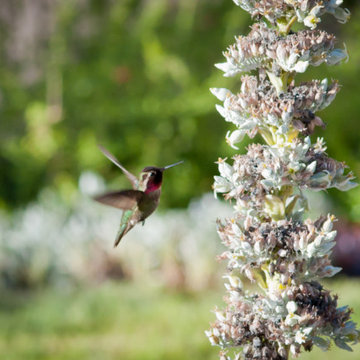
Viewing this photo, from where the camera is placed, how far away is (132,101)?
10.1 metres

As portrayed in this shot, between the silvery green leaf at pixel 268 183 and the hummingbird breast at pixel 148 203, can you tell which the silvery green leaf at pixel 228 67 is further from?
the hummingbird breast at pixel 148 203

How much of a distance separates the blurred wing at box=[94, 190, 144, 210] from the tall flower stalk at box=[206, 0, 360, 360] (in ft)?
1.18

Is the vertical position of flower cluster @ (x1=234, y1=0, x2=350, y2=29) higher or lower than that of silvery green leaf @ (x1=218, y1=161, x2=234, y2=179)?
higher

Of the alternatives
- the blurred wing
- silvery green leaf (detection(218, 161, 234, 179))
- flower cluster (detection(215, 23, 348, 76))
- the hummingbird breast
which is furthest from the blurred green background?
flower cluster (detection(215, 23, 348, 76))

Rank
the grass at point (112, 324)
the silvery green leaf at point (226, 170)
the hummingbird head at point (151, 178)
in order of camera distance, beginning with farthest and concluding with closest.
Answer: the grass at point (112, 324)
the hummingbird head at point (151, 178)
the silvery green leaf at point (226, 170)

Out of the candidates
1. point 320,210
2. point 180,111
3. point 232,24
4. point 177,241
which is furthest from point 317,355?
point 232,24

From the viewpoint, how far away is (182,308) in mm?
6391

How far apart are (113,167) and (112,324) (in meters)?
5.41

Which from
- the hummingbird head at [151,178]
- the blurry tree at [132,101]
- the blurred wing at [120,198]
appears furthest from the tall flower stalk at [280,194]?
the blurry tree at [132,101]

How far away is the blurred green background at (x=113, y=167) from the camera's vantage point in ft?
20.5

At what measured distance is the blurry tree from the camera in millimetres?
10039

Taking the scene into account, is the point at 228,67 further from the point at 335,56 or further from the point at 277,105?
the point at 335,56

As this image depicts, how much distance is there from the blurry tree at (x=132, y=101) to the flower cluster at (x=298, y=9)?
7.60 m

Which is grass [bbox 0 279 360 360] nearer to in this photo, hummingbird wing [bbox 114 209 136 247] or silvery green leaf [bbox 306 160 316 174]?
hummingbird wing [bbox 114 209 136 247]
